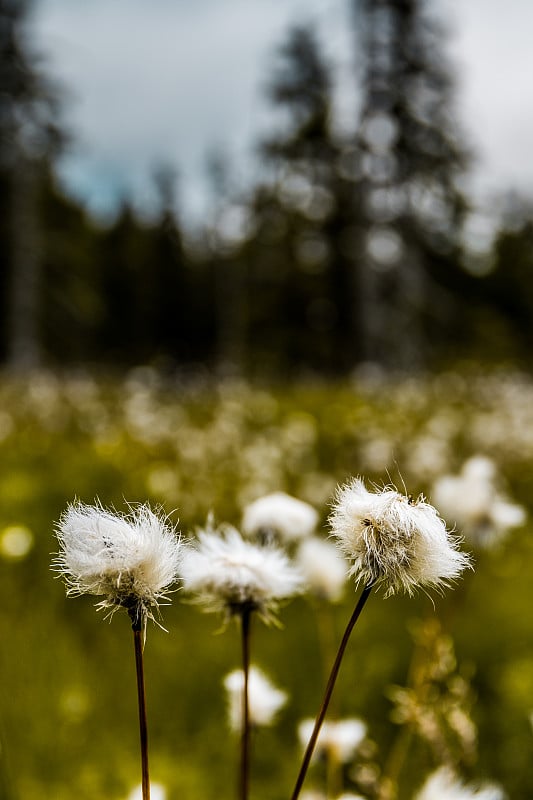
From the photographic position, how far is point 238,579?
840 mm

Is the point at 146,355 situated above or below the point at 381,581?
above

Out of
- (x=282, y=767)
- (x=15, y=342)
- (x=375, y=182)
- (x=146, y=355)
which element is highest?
(x=146, y=355)

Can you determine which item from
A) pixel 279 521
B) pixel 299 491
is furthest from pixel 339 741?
pixel 299 491

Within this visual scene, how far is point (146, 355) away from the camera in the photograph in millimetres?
41000

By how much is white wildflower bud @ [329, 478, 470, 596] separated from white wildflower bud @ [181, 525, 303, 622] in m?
0.20

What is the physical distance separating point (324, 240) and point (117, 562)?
23.8 metres

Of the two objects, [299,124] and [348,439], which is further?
[299,124]

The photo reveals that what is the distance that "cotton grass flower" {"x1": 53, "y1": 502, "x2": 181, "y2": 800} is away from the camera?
0.62 metres

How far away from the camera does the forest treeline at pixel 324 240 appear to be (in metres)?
17.2

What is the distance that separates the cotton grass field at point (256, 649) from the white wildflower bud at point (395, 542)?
3 cm

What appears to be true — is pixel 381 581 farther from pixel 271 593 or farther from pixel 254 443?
pixel 254 443

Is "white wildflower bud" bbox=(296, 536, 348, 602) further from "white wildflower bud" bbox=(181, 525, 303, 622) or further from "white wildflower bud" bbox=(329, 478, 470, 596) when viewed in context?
"white wildflower bud" bbox=(329, 478, 470, 596)

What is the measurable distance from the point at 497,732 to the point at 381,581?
6.59ft

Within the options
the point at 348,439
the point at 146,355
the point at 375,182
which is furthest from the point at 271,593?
the point at 146,355
